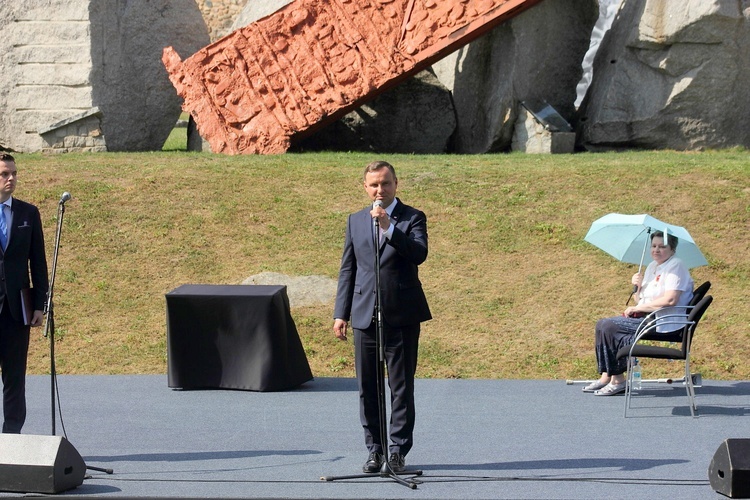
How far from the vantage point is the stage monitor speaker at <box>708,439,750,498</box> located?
16.9 feet

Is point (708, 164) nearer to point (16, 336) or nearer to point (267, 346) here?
point (267, 346)

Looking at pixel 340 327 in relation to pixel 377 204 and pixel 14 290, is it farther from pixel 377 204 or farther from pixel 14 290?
pixel 14 290

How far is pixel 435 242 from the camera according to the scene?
40.6 ft

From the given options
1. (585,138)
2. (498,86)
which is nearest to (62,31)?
(498,86)

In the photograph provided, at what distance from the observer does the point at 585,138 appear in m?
16.3

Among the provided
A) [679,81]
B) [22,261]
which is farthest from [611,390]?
[679,81]

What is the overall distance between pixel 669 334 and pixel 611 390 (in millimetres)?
652

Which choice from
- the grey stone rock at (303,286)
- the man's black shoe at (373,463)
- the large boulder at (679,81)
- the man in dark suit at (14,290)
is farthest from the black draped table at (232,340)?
the large boulder at (679,81)

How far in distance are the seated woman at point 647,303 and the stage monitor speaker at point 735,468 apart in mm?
3007

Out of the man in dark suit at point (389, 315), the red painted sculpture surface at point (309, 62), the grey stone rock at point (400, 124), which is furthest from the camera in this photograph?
the grey stone rock at point (400, 124)

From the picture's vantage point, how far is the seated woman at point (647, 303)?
823 centimetres

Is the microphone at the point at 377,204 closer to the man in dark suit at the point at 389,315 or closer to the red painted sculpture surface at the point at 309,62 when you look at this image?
the man in dark suit at the point at 389,315

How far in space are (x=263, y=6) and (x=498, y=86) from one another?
4.06 m

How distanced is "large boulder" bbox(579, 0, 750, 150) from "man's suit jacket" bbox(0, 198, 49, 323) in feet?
36.7
